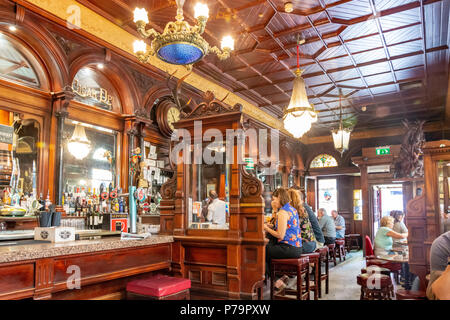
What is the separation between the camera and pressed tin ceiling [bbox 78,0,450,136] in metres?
5.76

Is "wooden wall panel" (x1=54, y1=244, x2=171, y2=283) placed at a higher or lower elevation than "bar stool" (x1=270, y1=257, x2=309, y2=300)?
higher

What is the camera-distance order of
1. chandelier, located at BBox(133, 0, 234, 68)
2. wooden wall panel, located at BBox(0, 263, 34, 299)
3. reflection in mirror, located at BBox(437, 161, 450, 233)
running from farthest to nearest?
1. reflection in mirror, located at BBox(437, 161, 450, 233)
2. chandelier, located at BBox(133, 0, 234, 68)
3. wooden wall panel, located at BBox(0, 263, 34, 299)

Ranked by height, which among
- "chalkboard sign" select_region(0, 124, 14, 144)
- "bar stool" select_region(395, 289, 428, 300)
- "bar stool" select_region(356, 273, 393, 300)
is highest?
"chalkboard sign" select_region(0, 124, 14, 144)

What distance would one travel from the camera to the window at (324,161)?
13.7m

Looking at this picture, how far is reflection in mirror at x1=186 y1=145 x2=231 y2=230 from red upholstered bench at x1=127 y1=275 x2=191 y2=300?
1.00m

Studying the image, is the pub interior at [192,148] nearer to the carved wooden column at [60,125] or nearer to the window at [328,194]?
the carved wooden column at [60,125]

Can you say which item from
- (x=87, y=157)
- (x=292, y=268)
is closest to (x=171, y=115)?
(x=87, y=157)

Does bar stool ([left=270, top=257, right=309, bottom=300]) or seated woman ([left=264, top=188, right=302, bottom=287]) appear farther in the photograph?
seated woman ([left=264, top=188, right=302, bottom=287])

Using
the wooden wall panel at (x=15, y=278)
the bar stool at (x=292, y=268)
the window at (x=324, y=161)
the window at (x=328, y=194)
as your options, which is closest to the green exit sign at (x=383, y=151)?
the window at (x=324, y=161)

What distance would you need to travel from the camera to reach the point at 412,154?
733 centimetres

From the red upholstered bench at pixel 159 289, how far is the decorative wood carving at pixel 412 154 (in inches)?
242

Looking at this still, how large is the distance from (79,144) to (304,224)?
12.0ft

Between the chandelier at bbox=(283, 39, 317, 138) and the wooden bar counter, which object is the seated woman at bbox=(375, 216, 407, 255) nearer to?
the chandelier at bbox=(283, 39, 317, 138)

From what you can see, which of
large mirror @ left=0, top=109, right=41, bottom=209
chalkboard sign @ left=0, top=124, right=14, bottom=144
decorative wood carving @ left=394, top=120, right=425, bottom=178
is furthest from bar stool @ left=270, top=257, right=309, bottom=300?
decorative wood carving @ left=394, top=120, right=425, bottom=178
